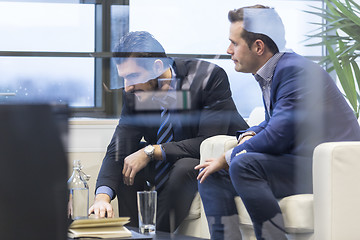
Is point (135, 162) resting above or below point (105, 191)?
above

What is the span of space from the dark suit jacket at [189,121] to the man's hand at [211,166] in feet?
0.21

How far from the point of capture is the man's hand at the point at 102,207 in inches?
94.0

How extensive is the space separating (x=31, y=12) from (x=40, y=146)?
1.89 metres

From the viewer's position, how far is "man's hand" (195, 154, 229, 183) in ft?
8.41

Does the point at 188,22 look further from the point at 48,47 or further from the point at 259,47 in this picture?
the point at 48,47

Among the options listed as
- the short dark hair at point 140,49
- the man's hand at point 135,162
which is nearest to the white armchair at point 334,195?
the man's hand at point 135,162

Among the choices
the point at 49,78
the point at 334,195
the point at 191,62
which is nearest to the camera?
the point at 334,195

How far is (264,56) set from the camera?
2641 mm

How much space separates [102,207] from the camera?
245 centimetres

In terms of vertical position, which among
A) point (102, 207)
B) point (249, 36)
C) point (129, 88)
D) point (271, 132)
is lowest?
point (102, 207)

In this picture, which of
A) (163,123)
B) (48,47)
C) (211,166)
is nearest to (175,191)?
(211,166)

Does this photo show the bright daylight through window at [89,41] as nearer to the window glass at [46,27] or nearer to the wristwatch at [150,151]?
the window glass at [46,27]

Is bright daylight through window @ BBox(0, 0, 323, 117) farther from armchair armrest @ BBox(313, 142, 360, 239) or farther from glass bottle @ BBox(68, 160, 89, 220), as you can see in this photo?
armchair armrest @ BBox(313, 142, 360, 239)

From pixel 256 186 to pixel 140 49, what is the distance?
809 millimetres
